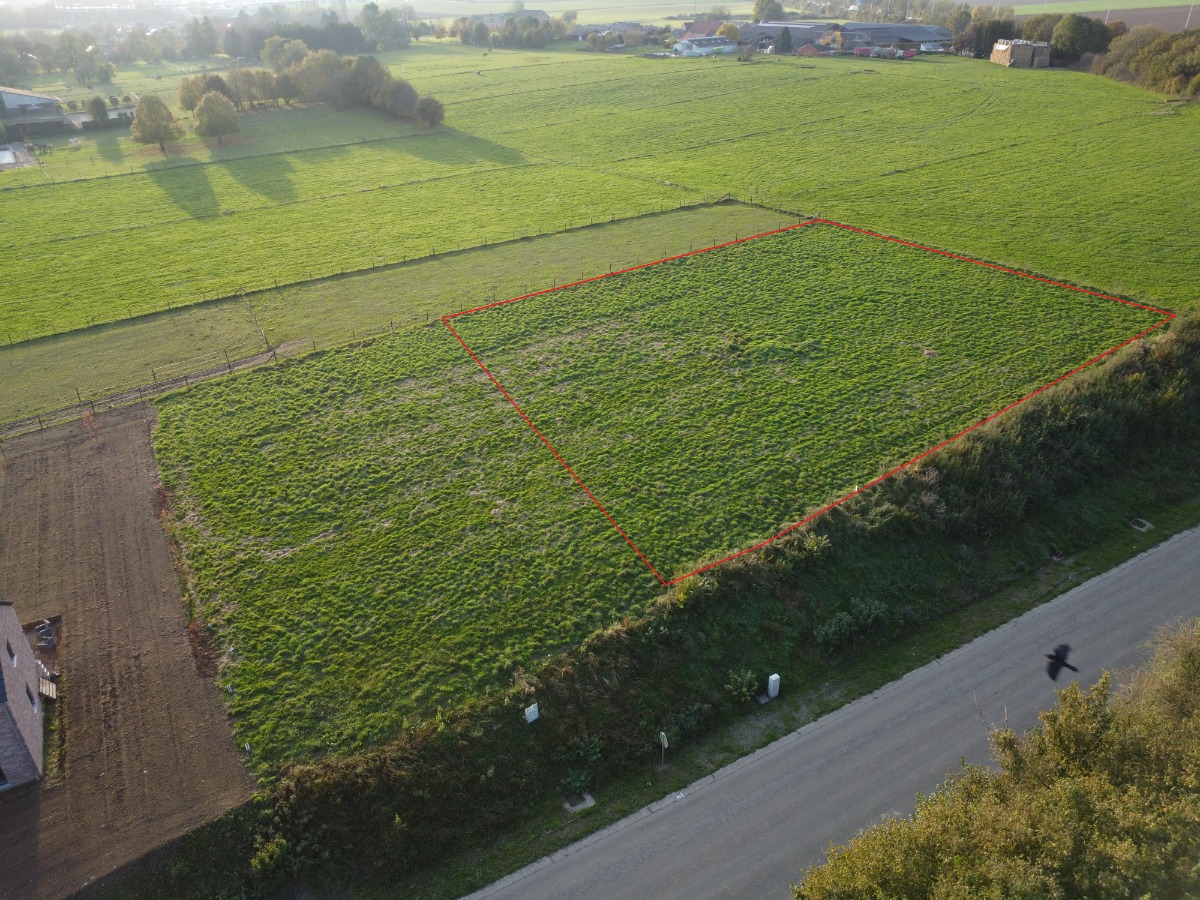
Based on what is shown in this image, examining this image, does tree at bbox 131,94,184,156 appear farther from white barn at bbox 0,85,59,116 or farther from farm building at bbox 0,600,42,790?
farm building at bbox 0,600,42,790

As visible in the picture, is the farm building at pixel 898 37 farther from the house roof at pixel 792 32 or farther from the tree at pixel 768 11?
the tree at pixel 768 11

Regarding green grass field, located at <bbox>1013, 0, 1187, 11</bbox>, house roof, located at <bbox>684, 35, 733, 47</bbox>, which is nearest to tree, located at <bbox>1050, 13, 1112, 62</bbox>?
green grass field, located at <bbox>1013, 0, 1187, 11</bbox>

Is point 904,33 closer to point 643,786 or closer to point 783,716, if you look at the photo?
point 783,716

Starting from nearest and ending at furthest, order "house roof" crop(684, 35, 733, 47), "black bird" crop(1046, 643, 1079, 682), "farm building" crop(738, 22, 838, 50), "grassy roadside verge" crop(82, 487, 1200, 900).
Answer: "grassy roadside verge" crop(82, 487, 1200, 900) → "black bird" crop(1046, 643, 1079, 682) → "farm building" crop(738, 22, 838, 50) → "house roof" crop(684, 35, 733, 47)

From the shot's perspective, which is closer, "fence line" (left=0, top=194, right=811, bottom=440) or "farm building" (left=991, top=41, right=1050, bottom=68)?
"fence line" (left=0, top=194, right=811, bottom=440)

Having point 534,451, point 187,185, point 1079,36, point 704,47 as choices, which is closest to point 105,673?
point 534,451

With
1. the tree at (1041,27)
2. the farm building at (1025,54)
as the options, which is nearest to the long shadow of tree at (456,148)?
the farm building at (1025,54)
